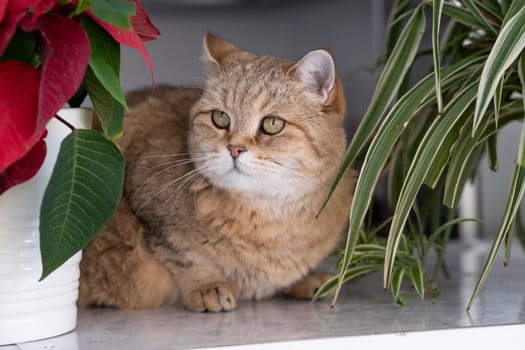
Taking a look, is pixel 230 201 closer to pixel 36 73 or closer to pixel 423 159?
pixel 423 159

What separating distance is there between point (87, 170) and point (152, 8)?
102 cm

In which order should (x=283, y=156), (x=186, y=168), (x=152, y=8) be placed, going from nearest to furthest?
1. (x=283, y=156)
2. (x=186, y=168)
3. (x=152, y=8)

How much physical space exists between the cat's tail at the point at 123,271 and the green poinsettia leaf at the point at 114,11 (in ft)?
1.87

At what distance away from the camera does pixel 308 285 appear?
58.4 inches

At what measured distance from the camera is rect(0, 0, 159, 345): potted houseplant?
93 cm

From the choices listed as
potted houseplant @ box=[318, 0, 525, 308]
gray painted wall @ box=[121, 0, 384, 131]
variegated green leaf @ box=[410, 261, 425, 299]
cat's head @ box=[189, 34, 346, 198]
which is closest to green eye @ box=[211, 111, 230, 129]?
cat's head @ box=[189, 34, 346, 198]

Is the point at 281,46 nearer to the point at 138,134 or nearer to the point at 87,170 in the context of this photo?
the point at 138,134

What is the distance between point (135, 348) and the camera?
3.56ft

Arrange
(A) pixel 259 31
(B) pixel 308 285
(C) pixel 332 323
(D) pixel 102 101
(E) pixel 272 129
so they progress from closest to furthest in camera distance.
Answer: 1. (D) pixel 102 101
2. (C) pixel 332 323
3. (E) pixel 272 129
4. (B) pixel 308 285
5. (A) pixel 259 31

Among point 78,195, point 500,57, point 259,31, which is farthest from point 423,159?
point 259,31

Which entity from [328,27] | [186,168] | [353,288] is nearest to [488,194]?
[328,27]

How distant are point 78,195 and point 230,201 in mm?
431

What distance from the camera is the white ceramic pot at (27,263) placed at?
108 centimetres

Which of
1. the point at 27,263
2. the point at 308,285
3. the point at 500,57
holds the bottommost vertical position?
the point at 308,285
